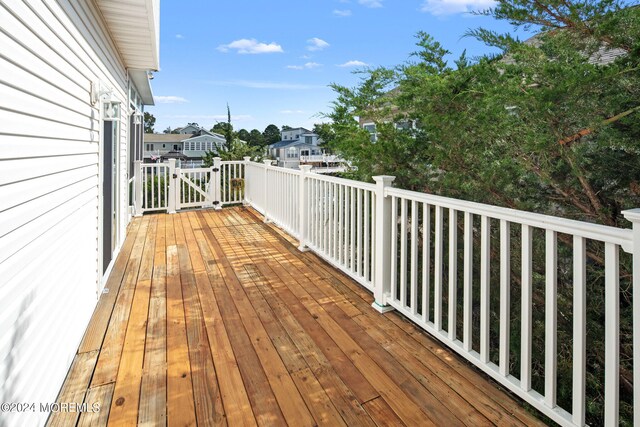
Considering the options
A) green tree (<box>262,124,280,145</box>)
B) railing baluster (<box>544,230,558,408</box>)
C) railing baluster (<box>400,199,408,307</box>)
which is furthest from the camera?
green tree (<box>262,124,280,145</box>)

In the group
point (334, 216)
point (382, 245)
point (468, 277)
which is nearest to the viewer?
point (468, 277)

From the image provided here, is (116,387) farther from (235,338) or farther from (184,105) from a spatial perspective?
(184,105)

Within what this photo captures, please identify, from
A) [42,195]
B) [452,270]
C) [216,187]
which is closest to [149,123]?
[216,187]

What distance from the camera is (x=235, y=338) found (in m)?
2.43

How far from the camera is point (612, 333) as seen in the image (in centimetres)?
133

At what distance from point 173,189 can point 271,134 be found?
182 ft

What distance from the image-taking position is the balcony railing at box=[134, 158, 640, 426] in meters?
1.37

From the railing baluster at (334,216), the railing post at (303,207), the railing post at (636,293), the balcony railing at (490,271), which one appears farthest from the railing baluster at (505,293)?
the railing post at (303,207)

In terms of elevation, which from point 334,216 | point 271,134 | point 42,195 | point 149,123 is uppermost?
point 149,123

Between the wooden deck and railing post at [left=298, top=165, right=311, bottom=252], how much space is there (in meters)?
0.90

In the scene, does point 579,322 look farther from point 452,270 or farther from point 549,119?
point 549,119

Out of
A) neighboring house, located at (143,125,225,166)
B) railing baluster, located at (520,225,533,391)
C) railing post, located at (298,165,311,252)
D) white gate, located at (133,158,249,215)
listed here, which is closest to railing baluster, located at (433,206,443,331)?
railing baluster, located at (520,225,533,391)

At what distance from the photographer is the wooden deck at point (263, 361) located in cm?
172

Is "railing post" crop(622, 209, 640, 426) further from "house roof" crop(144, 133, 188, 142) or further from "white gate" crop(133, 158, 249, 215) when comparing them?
"house roof" crop(144, 133, 188, 142)
